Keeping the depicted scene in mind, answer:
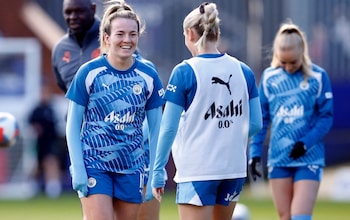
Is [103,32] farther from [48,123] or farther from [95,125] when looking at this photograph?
[48,123]

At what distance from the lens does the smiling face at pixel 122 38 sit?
7.91 metres

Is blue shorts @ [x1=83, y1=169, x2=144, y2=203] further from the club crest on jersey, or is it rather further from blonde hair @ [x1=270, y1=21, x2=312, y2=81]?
blonde hair @ [x1=270, y1=21, x2=312, y2=81]

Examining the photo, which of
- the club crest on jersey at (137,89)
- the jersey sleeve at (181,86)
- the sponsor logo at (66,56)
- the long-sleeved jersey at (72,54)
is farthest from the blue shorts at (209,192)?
the sponsor logo at (66,56)

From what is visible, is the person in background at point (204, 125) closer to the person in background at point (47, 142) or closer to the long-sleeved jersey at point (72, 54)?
the long-sleeved jersey at point (72, 54)

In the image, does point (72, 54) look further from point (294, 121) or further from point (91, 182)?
point (91, 182)

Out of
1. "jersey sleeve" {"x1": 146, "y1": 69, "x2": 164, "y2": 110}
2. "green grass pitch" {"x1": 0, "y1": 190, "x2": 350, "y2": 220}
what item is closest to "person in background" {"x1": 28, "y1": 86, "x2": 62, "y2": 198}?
"green grass pitch" {"x1": 0, "y1": 190, "x2": 350, "y2": 220}

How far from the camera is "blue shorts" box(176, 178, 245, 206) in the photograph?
7.88 m

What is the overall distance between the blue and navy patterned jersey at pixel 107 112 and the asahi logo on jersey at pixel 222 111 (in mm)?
547

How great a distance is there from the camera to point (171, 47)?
73.6ft

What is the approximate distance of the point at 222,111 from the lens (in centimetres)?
794

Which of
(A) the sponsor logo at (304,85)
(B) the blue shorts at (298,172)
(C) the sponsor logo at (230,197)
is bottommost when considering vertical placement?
(B) the blue shorts at (298,172)

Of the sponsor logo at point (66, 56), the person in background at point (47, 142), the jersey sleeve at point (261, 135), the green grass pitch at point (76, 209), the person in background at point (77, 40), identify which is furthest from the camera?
the person in background at point (47, 142)

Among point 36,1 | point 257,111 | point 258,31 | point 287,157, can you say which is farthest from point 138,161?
point 36,1

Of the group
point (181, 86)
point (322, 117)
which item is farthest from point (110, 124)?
point (322, 117)
